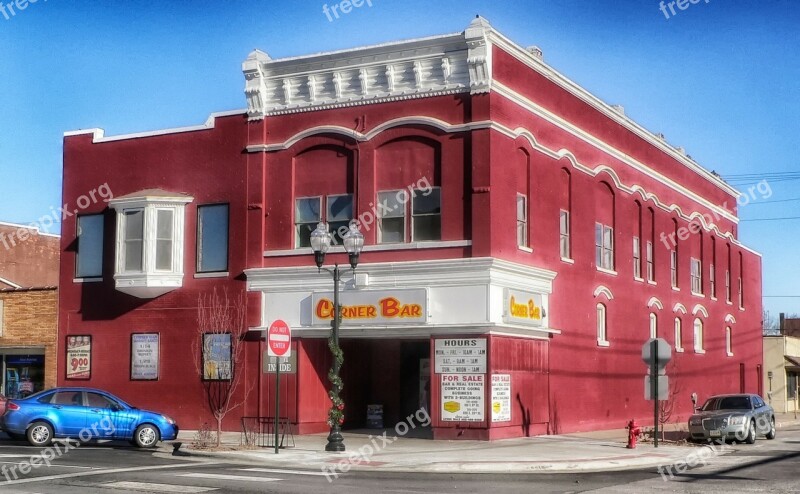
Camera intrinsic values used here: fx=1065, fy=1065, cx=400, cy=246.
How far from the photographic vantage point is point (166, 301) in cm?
3216

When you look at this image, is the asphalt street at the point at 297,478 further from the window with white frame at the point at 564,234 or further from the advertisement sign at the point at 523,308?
the window with white frame at the point at 564,234

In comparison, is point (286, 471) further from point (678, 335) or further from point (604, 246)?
point (678, 335)

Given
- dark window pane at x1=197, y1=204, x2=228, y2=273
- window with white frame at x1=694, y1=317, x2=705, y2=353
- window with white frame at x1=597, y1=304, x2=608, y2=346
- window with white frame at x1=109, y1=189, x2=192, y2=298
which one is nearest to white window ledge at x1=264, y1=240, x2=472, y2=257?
dark window pane at x1=197, y1=204, x2=228, y2=273

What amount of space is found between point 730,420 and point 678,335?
13.4m

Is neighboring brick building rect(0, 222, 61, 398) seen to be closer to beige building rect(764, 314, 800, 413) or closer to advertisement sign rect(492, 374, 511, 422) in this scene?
advertisement sign rect(492, 374, 511, 422)

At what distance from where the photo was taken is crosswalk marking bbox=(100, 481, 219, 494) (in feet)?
53.6

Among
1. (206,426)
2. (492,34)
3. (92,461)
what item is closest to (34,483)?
(92,461)

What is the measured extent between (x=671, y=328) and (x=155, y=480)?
2801cm

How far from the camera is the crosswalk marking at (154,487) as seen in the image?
16.3m

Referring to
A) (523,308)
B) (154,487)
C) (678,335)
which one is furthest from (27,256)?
(154,487)

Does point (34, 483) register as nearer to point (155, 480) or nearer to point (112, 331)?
point (155, 480)

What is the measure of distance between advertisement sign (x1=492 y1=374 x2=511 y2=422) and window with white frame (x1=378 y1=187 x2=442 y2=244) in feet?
13.5

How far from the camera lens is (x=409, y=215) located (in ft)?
95.0

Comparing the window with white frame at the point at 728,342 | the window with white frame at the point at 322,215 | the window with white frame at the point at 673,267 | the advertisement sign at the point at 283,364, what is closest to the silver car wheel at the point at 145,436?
the advertisement sign at the point at 283,364
